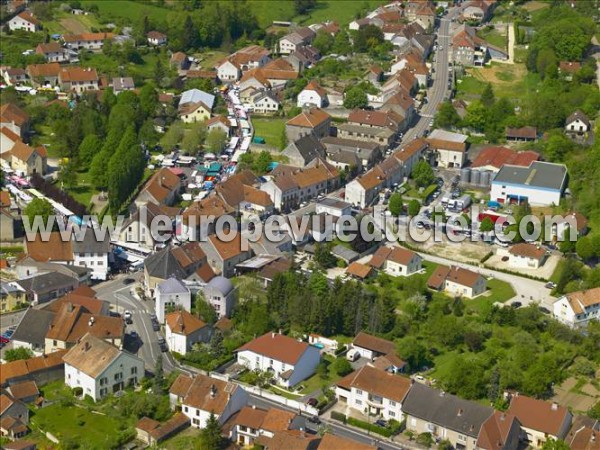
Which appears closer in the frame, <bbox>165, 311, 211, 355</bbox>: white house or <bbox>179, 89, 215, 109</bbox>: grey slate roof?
<bbox>165, 311, 211, 355</bbox>: white house

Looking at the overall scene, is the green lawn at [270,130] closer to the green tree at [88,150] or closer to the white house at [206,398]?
the green tree at [88,150]

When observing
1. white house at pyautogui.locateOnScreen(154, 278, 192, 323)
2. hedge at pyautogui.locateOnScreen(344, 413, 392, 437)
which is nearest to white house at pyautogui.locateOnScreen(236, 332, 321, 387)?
hedge at pyautogui.locateOnScreen(344, 413, 392, 437)

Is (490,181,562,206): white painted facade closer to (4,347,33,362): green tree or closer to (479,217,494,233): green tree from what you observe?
(479,217,494,233): green tree

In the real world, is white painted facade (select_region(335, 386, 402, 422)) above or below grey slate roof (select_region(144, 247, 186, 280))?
below

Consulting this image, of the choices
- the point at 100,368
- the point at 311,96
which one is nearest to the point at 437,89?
the point at 311,96

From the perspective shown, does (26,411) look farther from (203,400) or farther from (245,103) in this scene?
(245,103)

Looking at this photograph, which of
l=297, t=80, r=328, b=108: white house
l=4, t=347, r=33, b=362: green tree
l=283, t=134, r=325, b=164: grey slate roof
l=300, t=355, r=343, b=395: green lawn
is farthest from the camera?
l=297, t=80, r=328, b=108: white house

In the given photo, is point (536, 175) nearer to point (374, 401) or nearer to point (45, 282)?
point (374, 401)
